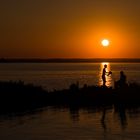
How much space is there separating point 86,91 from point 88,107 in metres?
3.47

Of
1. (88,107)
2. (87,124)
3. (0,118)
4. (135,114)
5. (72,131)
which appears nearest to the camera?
(72,131)

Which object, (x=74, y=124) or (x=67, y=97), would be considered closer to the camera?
(x=74, y=124)

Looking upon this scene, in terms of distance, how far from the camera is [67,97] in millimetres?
32844

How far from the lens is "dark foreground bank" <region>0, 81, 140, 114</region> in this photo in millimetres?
30933

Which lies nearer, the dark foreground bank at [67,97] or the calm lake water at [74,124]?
the calm lake water at [74,124]

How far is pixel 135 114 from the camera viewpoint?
85.3ft

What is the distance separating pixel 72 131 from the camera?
19.8 metres

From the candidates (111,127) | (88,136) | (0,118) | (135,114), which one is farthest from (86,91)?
(88,136)

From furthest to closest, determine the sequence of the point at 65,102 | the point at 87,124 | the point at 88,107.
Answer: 1. the point at 65,102
2. the point at 88,107
3. the point at 87,124

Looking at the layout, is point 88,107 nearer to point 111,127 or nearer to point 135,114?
point 135,114

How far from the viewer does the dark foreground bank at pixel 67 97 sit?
3093 centimetres

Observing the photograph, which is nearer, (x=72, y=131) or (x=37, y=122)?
(x=72, y=131)

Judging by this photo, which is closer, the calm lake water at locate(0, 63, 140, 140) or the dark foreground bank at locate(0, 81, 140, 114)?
the calm lake water at locate(0, 63, 140, 140)

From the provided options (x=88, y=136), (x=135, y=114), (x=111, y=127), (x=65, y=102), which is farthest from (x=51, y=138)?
(x=65, y=102)
